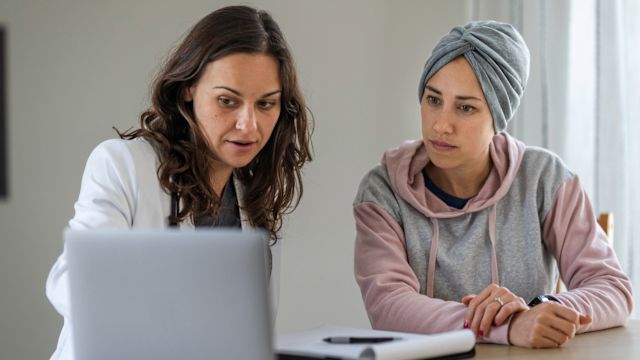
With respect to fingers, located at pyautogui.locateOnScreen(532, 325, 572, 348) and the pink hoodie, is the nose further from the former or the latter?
fingers, located at pyautogui.locateOnScreen(532, 325, 572, 348)

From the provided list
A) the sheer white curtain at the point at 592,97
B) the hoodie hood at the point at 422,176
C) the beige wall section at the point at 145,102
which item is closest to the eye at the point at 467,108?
the hoodie hood at the point at 422,176

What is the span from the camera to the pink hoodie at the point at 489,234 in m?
1.81

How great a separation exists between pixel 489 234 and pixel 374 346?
2.41 feet

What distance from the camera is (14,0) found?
2.65 meters

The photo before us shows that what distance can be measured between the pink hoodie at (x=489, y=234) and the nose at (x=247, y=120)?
1.23ft

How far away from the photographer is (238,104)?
1.64 meters

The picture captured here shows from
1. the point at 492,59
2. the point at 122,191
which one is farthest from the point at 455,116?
the point at 122,191

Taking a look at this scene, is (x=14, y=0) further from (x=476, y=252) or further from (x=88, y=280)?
(x=88, y=280)

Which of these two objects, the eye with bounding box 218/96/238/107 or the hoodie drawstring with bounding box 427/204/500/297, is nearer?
the eye with bounding box 218/96/238/107

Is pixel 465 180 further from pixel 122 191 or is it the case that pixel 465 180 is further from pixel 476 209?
pixel 122 191

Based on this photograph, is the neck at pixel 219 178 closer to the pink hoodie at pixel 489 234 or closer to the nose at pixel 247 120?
the nose at pixel 247 120

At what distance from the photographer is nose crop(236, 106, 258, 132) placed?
1.62m

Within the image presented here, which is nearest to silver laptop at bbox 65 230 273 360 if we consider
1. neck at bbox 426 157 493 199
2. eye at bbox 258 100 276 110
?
eye at bbox 258 100 276 110

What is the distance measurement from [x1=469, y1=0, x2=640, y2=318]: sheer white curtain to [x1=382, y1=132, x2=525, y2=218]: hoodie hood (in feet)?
2.56
